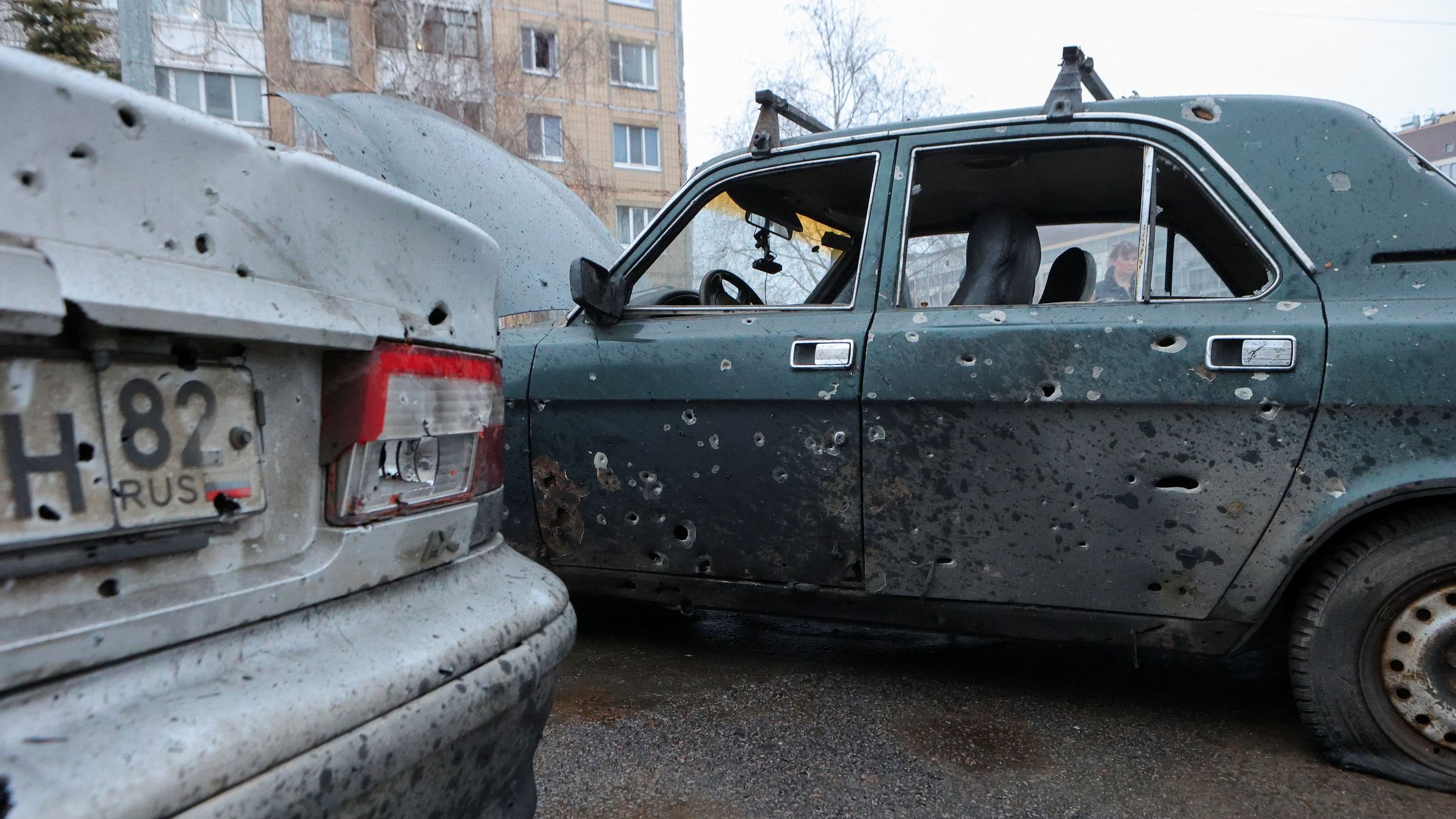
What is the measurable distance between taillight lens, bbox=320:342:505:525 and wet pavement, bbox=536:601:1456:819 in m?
1.06

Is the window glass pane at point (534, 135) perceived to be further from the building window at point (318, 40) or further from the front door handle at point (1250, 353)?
the front door handle at point (1250, 353)

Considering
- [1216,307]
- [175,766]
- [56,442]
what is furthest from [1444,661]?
[56,442]

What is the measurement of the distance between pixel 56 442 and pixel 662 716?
6.67 feet

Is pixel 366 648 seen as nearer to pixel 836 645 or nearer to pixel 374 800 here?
pixel 374 800

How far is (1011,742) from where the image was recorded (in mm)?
2496

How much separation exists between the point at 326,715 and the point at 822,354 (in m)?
1.82

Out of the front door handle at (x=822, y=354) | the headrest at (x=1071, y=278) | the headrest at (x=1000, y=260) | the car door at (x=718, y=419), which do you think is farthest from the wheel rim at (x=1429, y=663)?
the front door handle at (x=822, y=354)

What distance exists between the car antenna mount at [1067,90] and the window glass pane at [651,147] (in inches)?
1070

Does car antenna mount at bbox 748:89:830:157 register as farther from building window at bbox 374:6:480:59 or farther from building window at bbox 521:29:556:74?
building window at bbox 521:29:556:74

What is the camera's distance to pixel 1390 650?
2.22 m

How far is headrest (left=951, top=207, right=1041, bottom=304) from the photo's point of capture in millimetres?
2820

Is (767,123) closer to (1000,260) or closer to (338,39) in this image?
(1000,260)

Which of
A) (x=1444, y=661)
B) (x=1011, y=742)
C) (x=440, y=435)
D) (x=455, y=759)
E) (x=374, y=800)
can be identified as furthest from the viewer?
(x=1011, y=742)

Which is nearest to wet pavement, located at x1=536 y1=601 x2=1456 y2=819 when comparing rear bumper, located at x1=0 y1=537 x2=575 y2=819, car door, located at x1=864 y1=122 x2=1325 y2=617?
car door, located at x1=864 y1=122 x2=1325 y2=617
